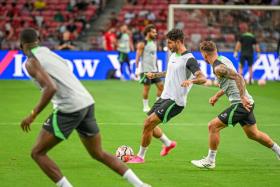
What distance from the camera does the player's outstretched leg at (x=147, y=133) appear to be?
12234mm

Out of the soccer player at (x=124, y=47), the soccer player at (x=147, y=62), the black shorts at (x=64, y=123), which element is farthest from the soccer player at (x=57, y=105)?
the soccer player at (x=124, y=47)

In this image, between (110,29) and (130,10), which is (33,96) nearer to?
(110,29)

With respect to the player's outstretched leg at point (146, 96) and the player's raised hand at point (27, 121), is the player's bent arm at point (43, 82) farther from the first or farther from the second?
the player's outstretched leg at point (146, 96)

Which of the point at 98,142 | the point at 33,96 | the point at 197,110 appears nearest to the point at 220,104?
the point at 197,110

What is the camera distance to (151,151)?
13828 millimetres

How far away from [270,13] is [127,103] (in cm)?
1143

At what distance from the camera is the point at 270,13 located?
31.6 metres

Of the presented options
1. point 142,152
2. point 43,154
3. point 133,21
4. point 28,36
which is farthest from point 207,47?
point 133,21

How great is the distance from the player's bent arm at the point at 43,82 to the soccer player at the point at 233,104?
11.8ft

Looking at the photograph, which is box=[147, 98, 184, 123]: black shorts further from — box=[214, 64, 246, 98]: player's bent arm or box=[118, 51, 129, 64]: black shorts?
box=[118, 51, 129, 64]: black shorts

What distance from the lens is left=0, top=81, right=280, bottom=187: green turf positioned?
11.0m

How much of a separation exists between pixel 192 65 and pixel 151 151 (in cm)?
240

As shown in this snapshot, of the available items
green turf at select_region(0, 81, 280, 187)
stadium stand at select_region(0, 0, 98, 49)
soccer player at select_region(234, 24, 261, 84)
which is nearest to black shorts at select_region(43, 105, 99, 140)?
green turf at select_region(0, 81, 280, 187)

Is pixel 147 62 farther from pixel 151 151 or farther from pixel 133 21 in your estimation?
pixel 133 21
